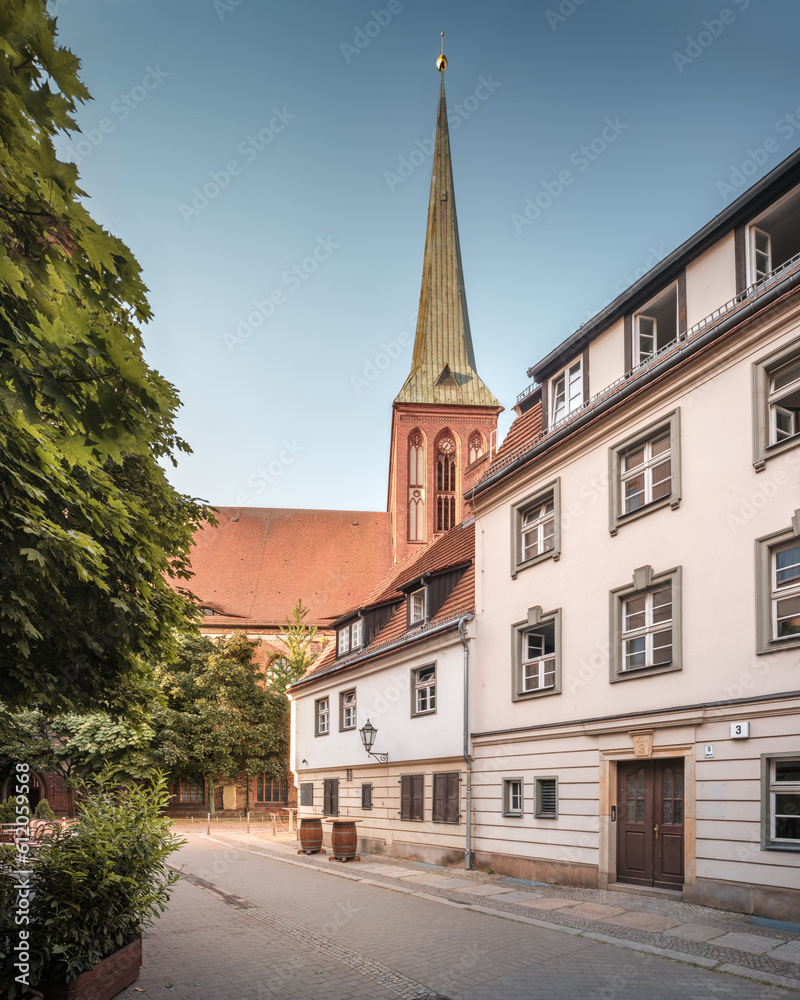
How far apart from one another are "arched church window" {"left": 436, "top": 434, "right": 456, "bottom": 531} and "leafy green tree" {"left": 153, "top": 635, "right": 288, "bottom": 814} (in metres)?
15.8

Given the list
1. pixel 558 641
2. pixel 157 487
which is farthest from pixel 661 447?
pixel 157 487

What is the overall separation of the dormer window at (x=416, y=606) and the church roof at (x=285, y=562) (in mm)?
33143

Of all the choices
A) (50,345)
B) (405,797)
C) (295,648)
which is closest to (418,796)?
(405,797)

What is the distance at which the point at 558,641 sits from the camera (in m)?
16.7

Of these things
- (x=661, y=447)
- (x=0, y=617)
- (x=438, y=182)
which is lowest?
(x=0, y=617)

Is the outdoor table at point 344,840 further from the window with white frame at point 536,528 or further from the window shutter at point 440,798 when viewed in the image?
the window with white frame at point 536,528

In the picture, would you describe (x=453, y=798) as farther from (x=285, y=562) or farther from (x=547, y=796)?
(x=285, y=562)

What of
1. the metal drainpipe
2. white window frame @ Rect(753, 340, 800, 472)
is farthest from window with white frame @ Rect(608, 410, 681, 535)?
the metal drainpipe

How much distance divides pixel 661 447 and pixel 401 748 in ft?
36.9

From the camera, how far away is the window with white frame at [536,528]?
56.5ft

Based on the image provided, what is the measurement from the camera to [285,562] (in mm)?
59312

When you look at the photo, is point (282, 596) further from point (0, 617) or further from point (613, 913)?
point (0, 617)

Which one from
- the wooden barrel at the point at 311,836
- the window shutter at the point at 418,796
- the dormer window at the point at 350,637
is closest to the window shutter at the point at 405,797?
the window shutter at the point at 418,796

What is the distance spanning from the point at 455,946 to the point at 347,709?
1669 centimetres
